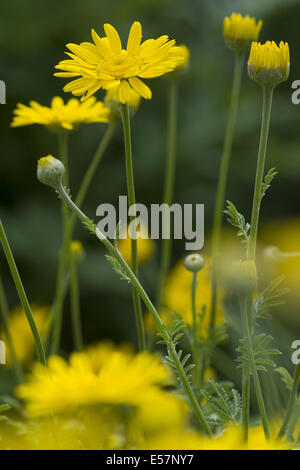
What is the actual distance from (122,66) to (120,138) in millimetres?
901

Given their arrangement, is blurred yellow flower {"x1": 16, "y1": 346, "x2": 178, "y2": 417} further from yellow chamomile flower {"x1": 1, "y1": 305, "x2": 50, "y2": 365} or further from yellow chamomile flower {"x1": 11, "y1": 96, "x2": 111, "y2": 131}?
yellow chamomile flower {"x1": 1, "y1": 305, "x2": 50, "y2": 365}

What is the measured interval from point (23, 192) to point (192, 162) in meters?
0.33

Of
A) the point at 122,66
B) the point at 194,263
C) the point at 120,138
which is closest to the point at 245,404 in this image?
the point at 194,263

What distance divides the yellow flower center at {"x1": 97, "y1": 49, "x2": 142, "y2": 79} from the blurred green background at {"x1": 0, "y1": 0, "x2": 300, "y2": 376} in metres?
0.69

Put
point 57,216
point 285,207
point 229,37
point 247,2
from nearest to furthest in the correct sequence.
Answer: point 229,37, point 247,2, point 285,207, point 57,216

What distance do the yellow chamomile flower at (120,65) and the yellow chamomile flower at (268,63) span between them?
60 millimetres

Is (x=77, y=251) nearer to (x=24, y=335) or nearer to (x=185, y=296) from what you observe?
(x=185, y=296)

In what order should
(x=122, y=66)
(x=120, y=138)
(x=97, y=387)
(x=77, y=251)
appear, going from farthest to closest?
(x=120, y=138) < (x=77, y=251) < (x=122, y=66) < (x=97, y=387)

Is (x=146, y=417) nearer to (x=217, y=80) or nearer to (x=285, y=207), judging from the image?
(x=285, y=207)

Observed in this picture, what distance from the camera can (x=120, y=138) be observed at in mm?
1476

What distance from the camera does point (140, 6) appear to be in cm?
143

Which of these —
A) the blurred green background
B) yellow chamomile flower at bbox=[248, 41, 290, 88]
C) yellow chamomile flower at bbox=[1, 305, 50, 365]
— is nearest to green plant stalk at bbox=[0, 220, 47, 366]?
yellow chamomile flower at bbox=[248, 41, 290, 88]
